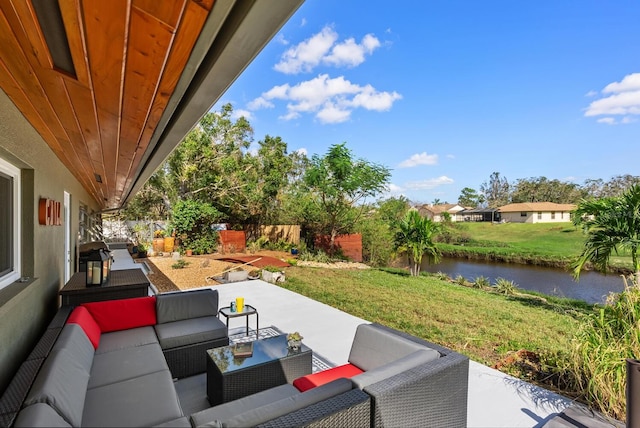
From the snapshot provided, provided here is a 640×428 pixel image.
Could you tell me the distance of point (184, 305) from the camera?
4082mm

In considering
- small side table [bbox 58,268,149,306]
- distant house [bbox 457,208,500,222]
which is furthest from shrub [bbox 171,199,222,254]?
distant house [bbox 457,208,500,222]

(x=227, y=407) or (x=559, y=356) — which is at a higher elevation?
(x=227, y=407)

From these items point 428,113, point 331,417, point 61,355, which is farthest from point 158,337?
point 428,113

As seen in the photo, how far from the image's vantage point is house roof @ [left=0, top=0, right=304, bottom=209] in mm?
879

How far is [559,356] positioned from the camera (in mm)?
3695

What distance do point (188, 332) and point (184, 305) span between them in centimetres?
53

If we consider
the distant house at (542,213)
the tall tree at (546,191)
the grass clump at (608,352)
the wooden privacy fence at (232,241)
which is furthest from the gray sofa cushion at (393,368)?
the tall tree at (546,191)

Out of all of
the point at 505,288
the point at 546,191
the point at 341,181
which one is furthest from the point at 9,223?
the point at 546,191

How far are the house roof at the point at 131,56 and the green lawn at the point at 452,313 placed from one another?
433cm

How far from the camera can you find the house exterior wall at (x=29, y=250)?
2.16m

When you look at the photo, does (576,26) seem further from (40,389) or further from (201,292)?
(40,389)

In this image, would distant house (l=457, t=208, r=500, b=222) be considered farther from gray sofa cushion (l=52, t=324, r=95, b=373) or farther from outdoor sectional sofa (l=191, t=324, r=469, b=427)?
gray sofa cushion (l=52, t=324, r=95, b=373)

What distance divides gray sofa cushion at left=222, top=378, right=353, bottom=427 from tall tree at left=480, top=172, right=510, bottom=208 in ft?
208

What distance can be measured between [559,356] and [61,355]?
4.91 m
